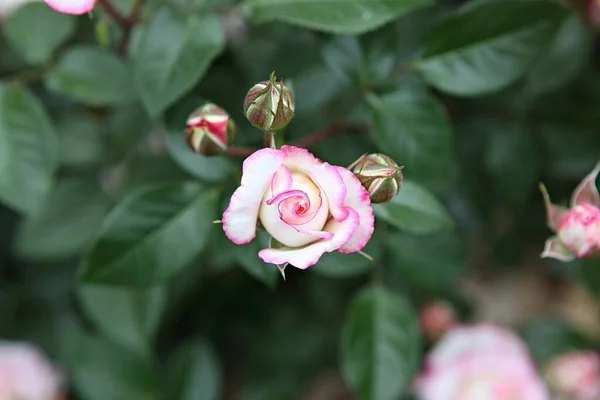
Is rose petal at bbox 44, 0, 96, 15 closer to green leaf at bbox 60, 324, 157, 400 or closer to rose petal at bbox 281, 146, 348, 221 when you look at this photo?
rose petal at bbox 281, 146, 348, 221

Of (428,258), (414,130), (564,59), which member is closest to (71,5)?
(414,130)

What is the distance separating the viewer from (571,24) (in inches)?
35.3

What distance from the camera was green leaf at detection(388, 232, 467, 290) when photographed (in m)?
0.86

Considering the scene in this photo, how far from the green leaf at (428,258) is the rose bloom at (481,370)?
86 millimetres

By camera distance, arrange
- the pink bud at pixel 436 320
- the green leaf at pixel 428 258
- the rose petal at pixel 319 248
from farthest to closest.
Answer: the pink bud at pixel 436 320
the green leaf at pixel 428 258
the rose petal at pixel 319 248

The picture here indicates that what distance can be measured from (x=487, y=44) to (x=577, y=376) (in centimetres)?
48

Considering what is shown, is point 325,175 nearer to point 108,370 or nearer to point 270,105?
point 270,105

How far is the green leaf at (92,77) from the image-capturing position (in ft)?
2.41

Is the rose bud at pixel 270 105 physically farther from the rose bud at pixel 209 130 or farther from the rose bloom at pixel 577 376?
the rose bloom at pixel 577 376

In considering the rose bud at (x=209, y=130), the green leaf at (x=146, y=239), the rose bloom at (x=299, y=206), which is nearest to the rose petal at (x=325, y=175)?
the rose bloom at (x=299, y=206)

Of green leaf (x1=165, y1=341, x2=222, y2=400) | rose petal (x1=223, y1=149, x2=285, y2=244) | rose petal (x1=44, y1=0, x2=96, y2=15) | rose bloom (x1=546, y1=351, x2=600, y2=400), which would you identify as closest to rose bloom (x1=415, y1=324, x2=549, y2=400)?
rose bloom (x1=546, y1=351, x2=600, y2=400)

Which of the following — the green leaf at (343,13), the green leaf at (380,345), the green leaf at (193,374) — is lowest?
the green leaf at (193,374)

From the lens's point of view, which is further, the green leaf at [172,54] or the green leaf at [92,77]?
the green leaf at [92,77]

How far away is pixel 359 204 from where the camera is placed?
441 millimetres
